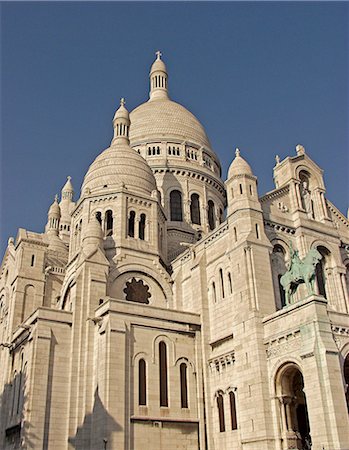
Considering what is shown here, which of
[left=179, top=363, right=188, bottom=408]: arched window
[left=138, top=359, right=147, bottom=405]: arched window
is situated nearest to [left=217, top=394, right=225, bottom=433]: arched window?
[left=179, top=363, right=188, bottom=408]: arched window

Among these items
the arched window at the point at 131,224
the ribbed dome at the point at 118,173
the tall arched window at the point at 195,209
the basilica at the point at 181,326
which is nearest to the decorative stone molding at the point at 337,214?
the basilica at the point at 181,326

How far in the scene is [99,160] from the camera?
44156 mm

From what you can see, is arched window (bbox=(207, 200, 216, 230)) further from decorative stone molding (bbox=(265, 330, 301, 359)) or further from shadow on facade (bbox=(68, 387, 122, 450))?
shadow on facade (bbox=(68, 387, 122, 450))

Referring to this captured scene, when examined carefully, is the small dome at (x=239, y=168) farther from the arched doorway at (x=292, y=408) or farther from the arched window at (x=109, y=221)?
the arched doorway at (x=292, y=408)

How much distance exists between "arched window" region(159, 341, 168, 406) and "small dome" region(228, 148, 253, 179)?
12.4 meters

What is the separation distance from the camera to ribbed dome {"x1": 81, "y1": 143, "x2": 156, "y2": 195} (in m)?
41.9

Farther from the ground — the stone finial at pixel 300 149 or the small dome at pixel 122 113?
the small dome at pixel 122 113

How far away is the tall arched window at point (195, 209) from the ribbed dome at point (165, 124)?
7440 mm

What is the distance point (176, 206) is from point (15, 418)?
87.5 ft

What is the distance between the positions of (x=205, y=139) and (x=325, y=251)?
27.0 m

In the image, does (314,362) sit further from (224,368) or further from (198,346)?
(198,346)

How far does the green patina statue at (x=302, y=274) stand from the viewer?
2823cm

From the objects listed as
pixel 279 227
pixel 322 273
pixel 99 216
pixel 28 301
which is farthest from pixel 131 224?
pixel 322 273

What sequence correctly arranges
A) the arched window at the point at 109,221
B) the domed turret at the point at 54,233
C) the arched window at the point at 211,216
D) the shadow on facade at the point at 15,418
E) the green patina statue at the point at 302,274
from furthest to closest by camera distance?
the arched window at the point at 211,216 → the domed turret at the point at 54,233 → the arched window at the point at 109,221 → the shadow on facade at the point at 15,418 → the green patina statue at the point at 302,274
